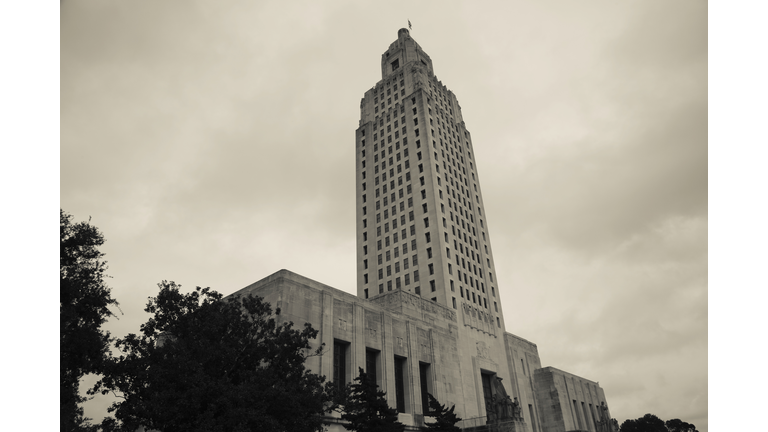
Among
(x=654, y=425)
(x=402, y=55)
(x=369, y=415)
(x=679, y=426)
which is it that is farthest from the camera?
(x=679, y=426)

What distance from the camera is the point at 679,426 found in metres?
134

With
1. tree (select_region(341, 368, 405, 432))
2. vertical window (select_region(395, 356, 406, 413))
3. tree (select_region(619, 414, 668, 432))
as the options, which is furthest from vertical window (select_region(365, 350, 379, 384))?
tree (select_region(619, 414, 668, 432))

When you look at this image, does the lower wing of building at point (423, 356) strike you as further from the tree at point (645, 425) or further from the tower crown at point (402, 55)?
the tree at point (645, 425)

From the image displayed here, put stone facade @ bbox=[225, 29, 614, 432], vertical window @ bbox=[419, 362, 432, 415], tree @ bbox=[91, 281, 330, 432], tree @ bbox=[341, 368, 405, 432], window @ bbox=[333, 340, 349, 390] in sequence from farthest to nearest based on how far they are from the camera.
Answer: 1. vertical window @ bbox=[419, 362, 432, 415]
2. stone facade @ bbox=[225, 29, 614, 432]
3. window @ bbox=[333, 340, 349, 390]
4. tree @ bbox=[341, 368, 405, 432]
5. tree @ bbox=[91, 281, 330, 432]

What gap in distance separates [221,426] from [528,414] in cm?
6494

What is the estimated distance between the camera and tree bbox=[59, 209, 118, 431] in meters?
26.3

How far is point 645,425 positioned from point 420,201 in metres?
99.8

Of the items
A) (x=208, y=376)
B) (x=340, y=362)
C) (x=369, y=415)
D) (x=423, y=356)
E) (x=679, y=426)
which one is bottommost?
(x=679, y=426)

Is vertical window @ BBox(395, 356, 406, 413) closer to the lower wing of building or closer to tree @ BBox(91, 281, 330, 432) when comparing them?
the lower wing of building

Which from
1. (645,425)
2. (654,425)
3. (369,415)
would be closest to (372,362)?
(369,415)

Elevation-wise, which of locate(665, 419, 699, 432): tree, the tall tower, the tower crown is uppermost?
the tower crown

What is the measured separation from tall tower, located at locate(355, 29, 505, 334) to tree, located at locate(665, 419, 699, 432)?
8985 cm

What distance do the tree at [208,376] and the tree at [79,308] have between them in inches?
63.3

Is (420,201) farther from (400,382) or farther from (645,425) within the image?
(645,425)
